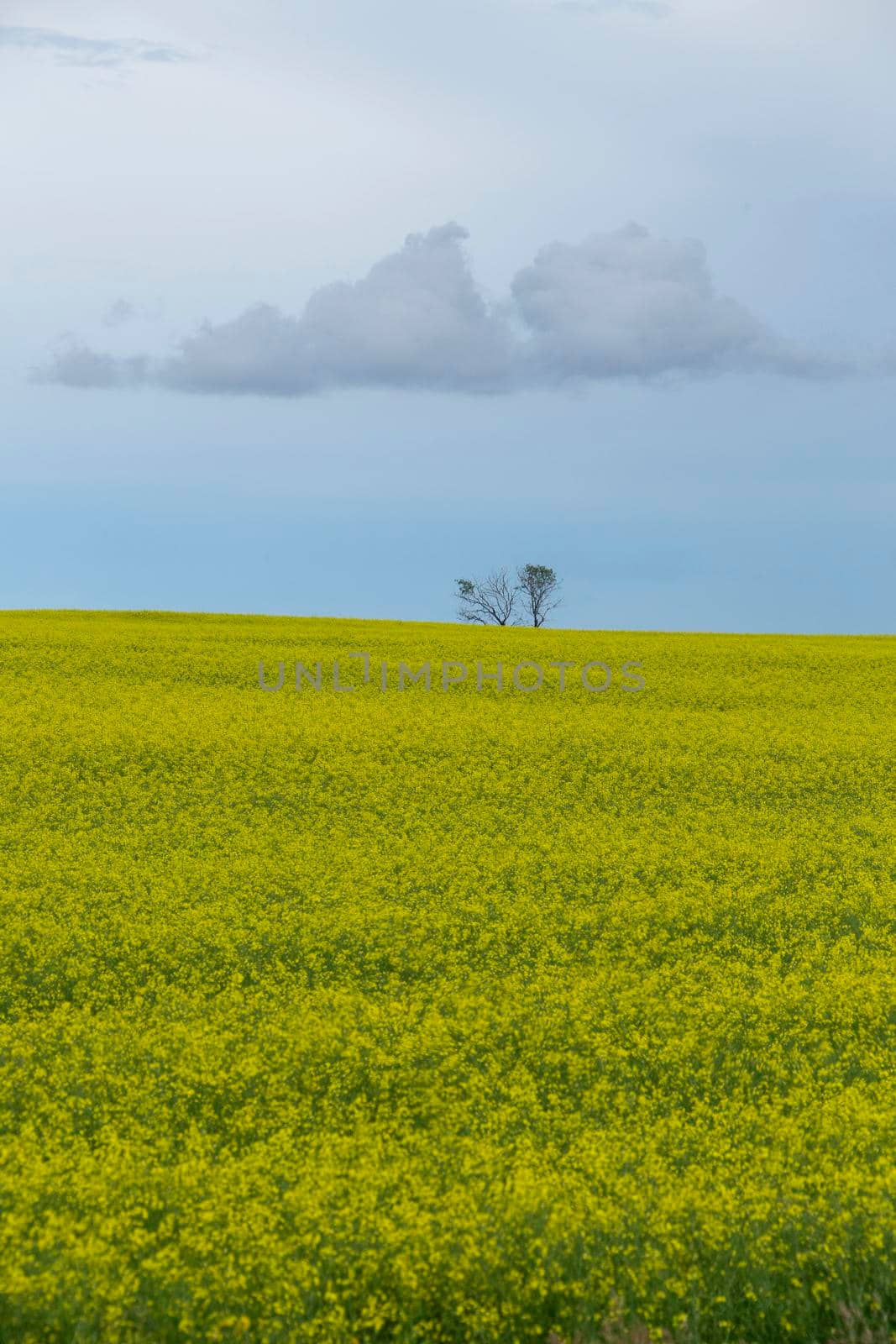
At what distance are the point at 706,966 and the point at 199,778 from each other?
10.2m

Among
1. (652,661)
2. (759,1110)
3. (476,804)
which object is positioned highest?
(652,661)

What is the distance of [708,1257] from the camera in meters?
6.46

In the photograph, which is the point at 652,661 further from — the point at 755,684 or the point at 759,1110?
the point at 759,1110

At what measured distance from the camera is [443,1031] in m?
9.67

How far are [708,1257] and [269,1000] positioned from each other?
5283 millimetres

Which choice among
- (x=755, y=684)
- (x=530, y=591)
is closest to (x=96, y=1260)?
(x=755, y=684)

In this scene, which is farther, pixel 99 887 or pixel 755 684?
pixel 755 684

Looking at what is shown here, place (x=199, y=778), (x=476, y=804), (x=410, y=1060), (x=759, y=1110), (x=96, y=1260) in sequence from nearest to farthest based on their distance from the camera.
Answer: (x=96, y=1260) < (x=759, y=1110) < (x=410, y=1060) < (x=476, y=804) < (x=199, y=778)

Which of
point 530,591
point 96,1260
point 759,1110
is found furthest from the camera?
point 530,591

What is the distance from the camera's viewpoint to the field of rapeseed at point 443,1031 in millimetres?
6250

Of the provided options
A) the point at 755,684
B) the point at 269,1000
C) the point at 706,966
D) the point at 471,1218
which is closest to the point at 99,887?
the point at 269,1000

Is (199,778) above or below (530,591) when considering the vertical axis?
below

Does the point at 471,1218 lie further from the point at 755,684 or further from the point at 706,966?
the point at 755,684

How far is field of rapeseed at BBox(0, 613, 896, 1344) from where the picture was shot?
625cm
